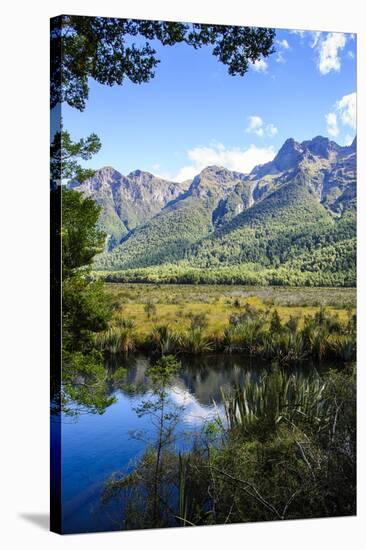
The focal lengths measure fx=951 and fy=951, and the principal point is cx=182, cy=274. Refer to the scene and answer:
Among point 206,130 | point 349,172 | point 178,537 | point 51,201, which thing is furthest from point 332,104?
point 178,537

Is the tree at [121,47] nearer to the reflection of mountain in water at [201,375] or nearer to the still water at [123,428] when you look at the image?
the reflection of mountain in water at [201,375]

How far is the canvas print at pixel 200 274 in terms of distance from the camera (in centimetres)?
812

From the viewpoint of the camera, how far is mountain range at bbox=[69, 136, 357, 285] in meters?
9.05

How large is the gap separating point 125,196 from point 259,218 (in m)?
1.63

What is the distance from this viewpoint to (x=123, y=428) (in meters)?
8.24

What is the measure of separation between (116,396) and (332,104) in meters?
3.56

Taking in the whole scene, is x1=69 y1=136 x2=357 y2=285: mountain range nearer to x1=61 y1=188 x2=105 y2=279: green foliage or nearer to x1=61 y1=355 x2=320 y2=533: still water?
x1=61 y1=188 x2=105 y2=279: green foliage

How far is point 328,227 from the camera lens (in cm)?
940

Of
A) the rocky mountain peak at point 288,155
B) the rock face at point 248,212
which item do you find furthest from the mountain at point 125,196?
the rocky mountain peak at point 288,155

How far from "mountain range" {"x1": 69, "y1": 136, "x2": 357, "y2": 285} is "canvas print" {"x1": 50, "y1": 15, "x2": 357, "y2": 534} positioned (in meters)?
0.02

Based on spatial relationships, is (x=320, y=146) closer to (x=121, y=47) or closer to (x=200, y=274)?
(x=200, y=274)

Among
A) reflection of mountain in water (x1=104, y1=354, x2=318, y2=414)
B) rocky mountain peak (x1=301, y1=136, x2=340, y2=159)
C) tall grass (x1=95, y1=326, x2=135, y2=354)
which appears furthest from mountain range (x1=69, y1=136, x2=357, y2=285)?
reflection of mountain in water (x1=104, y1=354, x2=318, y2=414)

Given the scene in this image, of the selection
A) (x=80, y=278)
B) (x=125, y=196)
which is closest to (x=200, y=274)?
(x=125, y=196)
